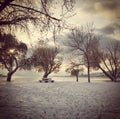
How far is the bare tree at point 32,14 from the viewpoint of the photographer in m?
4.30

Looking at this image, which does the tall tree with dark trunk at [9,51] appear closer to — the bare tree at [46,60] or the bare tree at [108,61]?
the bare tree at [46,60]

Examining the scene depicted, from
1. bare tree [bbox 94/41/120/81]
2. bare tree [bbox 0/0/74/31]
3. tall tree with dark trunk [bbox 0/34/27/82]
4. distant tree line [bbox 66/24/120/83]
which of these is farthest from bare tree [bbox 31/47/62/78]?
bare tree [bbox 0/0/74/31]

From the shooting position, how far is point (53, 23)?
437cm

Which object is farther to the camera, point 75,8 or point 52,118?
point 75,8

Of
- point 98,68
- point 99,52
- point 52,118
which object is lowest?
point 52,118

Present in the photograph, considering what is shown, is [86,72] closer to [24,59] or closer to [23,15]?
[24,59]

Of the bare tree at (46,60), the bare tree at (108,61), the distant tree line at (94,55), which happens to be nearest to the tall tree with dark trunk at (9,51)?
the bare tree at (46,60)

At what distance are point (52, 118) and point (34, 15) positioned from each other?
2.45m

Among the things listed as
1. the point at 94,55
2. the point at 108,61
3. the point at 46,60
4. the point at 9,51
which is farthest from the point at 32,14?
the point at 46,60

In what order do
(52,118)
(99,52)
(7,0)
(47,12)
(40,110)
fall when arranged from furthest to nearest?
(99,52) < (47,12) < (7,0) < (40,110) < (52,118)

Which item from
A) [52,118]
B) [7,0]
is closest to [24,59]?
[7,0]

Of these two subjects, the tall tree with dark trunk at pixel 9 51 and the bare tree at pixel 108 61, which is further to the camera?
the bare tree at pixel 108 61

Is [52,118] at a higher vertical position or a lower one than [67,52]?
lower

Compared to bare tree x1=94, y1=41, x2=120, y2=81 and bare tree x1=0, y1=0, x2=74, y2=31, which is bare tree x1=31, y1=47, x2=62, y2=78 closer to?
bare tree x1=94, y1=41, x2=120, y2=81
